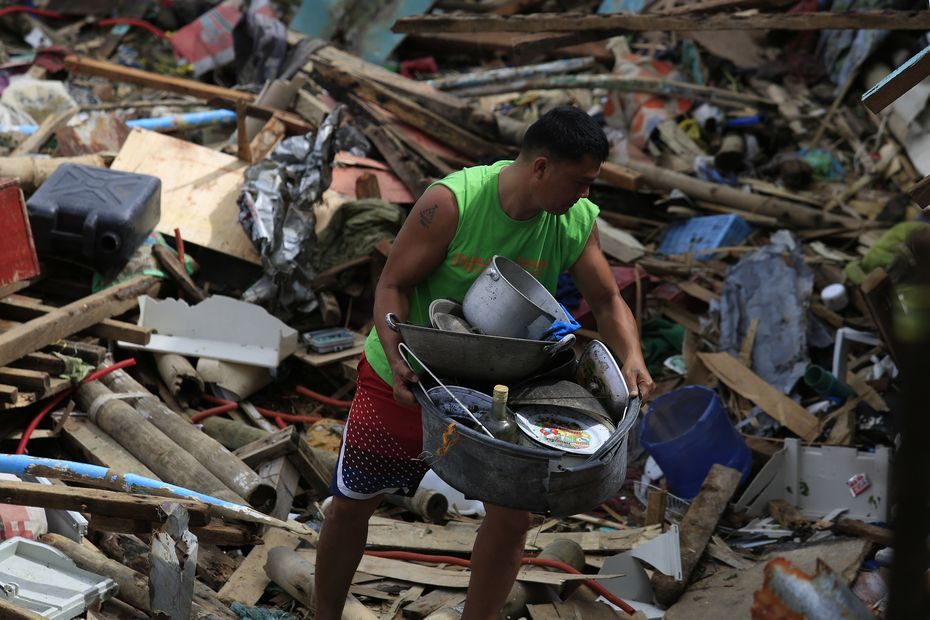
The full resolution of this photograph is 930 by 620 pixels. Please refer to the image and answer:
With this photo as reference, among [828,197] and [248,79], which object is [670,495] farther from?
[248,79]

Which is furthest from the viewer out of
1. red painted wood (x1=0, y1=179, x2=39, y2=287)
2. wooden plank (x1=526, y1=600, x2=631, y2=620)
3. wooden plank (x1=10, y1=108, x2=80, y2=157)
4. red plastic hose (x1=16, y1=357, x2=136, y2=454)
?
wooden plank (x1=10, y1=108, x2=80, y2=157)

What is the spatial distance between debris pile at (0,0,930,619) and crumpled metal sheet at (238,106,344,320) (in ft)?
0.08

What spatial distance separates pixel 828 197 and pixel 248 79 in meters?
6.22

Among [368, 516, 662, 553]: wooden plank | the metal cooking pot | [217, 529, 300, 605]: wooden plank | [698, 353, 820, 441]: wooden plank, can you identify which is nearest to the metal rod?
the metal cooking pot

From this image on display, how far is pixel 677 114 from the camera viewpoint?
33.7 ft

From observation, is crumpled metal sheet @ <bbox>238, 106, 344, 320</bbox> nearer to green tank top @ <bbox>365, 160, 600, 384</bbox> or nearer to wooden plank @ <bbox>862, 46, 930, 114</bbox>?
green tank top @ <bbox>365, 160, 600, 384</bbox>

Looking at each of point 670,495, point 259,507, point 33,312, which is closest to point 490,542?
point 259,507

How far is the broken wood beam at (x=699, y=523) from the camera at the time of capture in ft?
15.5

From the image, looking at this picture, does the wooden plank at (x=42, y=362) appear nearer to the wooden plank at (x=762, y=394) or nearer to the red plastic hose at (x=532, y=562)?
the red plastic hose at (x=532, y=562)

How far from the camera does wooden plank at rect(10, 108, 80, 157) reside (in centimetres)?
765

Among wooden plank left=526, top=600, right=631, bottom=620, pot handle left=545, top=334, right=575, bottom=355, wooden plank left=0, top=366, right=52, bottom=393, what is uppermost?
pot handle left=545, top=334, right=575, bottom=355

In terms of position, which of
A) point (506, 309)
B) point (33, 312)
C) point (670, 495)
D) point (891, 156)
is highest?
point (506, 309)

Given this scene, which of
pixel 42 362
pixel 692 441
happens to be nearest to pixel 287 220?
pixel 42 362

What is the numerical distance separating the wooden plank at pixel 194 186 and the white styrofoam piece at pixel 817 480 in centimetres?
367
